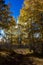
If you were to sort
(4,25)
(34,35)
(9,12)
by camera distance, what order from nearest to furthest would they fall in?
(4,25), (9,12), (34,35)

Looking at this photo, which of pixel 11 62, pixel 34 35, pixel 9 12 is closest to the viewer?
pixel 11 62

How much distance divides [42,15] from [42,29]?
2.16 m

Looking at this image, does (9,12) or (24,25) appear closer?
(9,12)

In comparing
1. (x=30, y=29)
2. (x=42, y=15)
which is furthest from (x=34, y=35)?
(x=42, y=15)

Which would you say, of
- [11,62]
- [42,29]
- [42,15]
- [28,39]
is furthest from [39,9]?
[11,62]

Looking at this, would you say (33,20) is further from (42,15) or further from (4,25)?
(4,25)

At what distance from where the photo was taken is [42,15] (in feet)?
94.3

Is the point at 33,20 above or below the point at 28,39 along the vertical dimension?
above

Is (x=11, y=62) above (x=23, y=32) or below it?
below

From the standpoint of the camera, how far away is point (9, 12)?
1065 inches

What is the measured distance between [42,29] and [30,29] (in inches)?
73.8

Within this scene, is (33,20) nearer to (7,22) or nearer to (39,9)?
(39,9)

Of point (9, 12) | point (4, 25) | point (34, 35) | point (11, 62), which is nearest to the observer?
point (11, 62)

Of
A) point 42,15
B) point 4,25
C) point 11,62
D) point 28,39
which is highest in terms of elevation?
point 42,15
